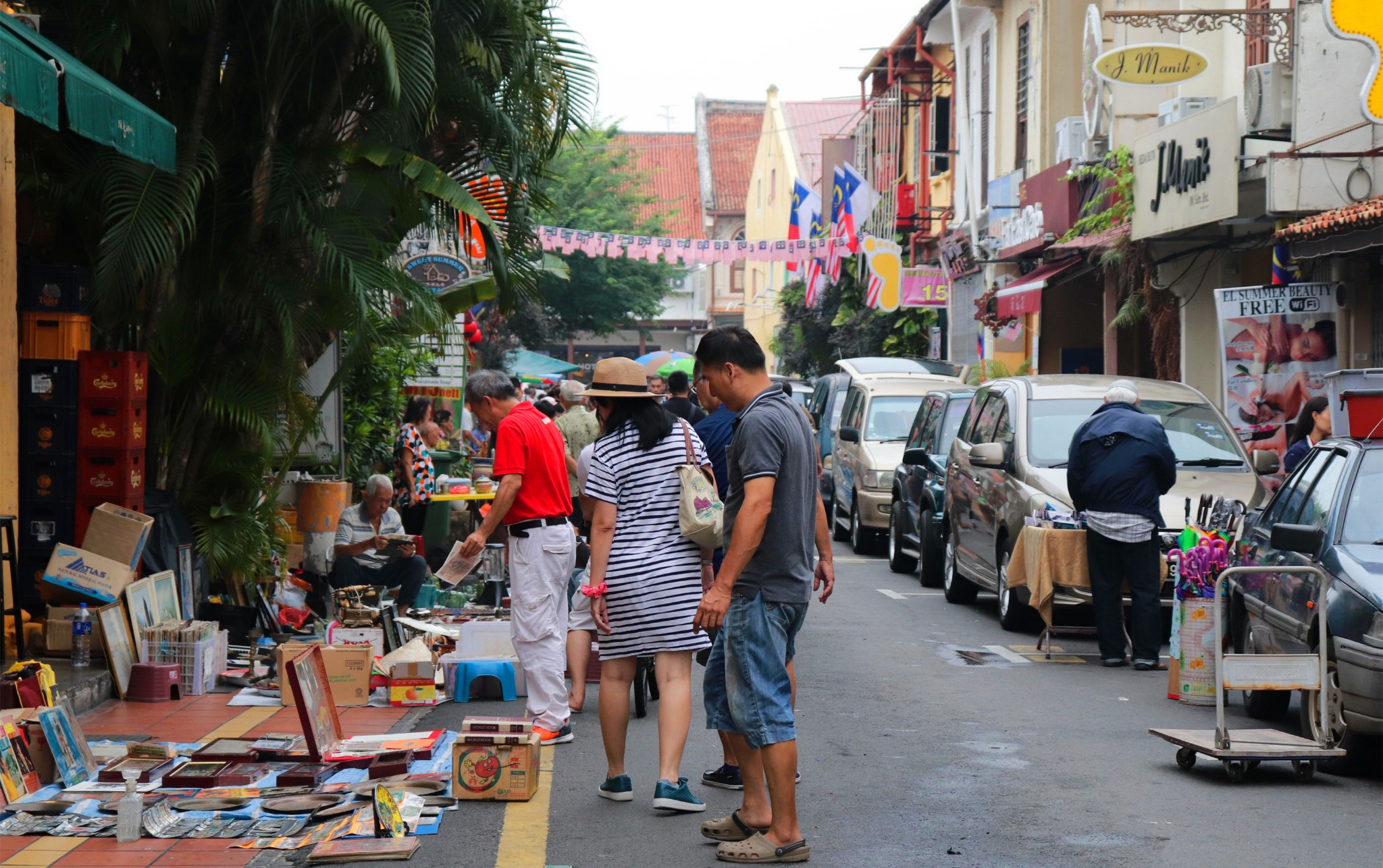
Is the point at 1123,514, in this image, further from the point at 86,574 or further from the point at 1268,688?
the point at 86,574

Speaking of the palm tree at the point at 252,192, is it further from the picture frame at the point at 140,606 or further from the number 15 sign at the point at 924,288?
the number 15 sign at the point at 924,288

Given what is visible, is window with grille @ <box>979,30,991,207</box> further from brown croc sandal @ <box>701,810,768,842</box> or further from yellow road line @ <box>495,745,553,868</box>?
brown croc sandal @ <box>701,810,768,842</box>

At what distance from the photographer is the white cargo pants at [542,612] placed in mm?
8078

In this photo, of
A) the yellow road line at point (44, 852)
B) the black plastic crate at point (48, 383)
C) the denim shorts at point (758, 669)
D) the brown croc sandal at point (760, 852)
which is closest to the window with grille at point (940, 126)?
the black plastic crate at point (48, 383)

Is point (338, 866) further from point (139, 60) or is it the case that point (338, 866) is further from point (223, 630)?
point (139, 60)

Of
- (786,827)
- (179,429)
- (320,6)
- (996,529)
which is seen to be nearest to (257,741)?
(786,827)

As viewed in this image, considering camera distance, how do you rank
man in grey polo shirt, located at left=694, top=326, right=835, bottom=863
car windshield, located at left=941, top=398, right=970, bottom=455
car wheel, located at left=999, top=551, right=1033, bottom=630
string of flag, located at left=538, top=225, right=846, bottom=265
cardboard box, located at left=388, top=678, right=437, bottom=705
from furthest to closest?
string of flag, located at left=538, top=225, right=846, bottom=265 < car windshield, located at left=941, top=398, right=970, bottom=455 < car wheel, located at left=999, top=551, right=1033, bottom=630 < cardboard box, located at left=388, top=678, right=437, bottom=705 < man in grey polo shirt, located at left=694, top=326, right=835, bottom=863

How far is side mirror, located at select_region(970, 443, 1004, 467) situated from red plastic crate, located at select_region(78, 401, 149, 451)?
623 cm

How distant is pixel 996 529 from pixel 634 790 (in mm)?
6122

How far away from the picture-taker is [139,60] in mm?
10773

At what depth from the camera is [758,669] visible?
580 cm

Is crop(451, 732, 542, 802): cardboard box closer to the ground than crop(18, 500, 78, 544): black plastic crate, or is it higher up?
closer to the ground

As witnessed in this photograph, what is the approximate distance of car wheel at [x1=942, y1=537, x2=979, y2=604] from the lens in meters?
14.0

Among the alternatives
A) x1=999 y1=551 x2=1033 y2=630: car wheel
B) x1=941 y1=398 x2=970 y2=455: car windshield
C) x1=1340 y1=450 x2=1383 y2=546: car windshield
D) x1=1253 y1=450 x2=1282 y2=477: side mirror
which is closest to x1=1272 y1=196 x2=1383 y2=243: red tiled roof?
x1=1253 y1=450 x2=1282 y2=477: side mirror
